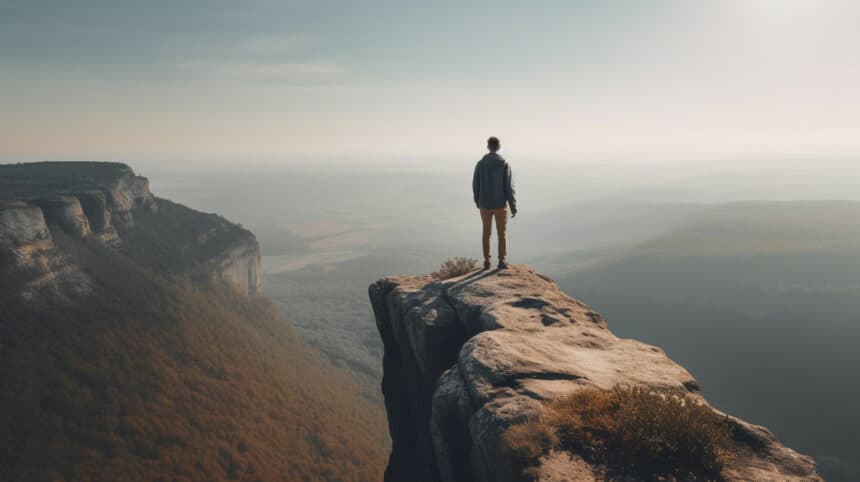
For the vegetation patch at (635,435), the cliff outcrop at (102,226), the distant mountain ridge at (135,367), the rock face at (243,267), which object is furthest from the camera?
the rock face at (243,267)

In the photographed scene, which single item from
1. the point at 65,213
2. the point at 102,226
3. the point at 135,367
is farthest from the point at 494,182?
→ the point at 102,226

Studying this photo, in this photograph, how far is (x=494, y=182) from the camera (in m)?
15.6

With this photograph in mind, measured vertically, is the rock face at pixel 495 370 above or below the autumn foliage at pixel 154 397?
above

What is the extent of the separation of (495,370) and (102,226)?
88.8 m

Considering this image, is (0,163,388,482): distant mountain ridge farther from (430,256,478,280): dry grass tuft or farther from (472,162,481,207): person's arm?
(472,162,481,207): person's arm

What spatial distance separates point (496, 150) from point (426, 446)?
10328 mm

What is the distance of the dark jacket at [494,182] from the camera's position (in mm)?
15453

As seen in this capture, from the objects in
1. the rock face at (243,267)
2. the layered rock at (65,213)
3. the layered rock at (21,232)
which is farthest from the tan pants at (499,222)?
the rock face at (243,267)

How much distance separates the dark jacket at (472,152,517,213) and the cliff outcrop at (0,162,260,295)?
62.5 metres

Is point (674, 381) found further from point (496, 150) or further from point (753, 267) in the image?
point (753, 267)

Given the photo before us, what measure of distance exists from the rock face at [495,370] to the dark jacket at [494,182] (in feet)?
8.72

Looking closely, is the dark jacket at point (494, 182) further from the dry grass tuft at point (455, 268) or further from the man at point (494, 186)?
the dry grass tuft at point (455, 268)

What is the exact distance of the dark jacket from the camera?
1545cm

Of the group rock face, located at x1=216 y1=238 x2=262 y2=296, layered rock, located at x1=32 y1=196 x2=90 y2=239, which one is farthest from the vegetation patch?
rock face, located at x1=216 y1=238 x2=262 y2=296
